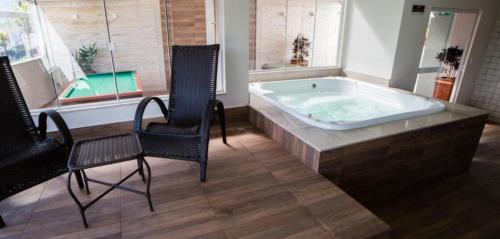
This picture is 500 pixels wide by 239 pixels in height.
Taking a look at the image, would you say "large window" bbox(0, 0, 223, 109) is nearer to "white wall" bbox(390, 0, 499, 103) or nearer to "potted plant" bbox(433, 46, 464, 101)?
"white wall" bbox(390, 0, 499, 103)

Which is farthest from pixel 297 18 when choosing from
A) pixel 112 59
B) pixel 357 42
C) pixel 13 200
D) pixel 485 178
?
pixel 13 200

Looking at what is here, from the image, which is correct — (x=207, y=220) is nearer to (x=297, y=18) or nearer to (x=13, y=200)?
(x=13, y=200)

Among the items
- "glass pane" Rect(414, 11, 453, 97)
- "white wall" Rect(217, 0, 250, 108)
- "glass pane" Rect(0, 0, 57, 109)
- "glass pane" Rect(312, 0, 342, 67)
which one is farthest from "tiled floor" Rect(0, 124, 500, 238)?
"glass pane" Rect(312, 0, 342, 67)

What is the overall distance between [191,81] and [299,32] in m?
2.49

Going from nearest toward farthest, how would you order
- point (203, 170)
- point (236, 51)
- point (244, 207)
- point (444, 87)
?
point (244, 207) → point (203, 170) → point (236, 51) → point (444, 87)

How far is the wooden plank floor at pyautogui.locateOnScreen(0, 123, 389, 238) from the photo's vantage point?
5.30ft

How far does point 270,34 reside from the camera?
4.46m

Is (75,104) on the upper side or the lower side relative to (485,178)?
upper

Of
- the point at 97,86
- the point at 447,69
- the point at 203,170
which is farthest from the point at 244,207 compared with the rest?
the point at 447,69

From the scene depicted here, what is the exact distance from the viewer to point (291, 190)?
6.59ft

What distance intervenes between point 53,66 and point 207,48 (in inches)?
65.5

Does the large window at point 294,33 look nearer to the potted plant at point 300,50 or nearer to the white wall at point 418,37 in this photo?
the potted plant at point 300,50

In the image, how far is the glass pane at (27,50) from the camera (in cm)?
250

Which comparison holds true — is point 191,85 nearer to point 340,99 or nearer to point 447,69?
point 340,99
